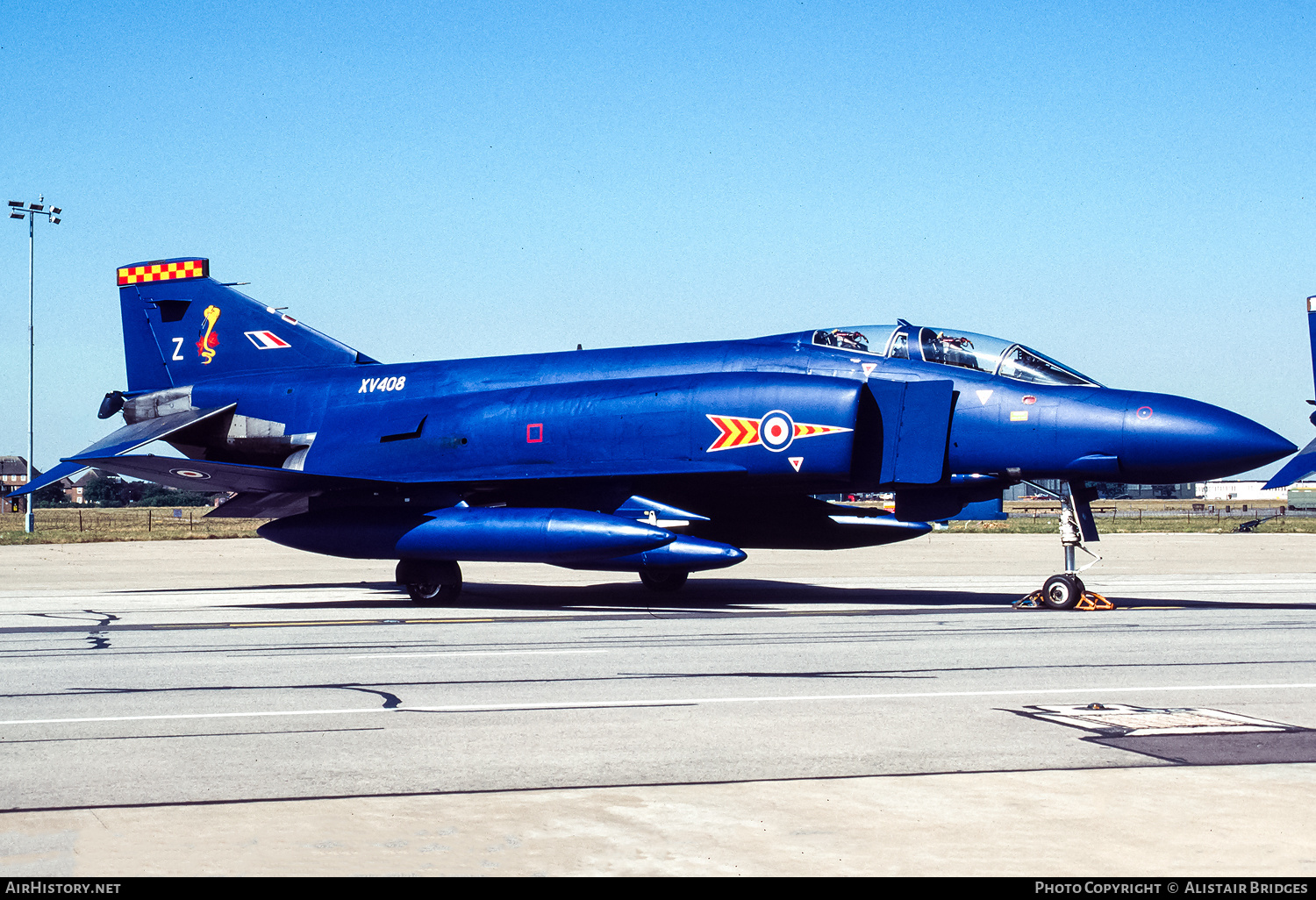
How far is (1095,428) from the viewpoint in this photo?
14.8m

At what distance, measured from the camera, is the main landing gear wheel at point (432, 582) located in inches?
680

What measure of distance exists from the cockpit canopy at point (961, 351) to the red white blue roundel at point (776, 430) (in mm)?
1656

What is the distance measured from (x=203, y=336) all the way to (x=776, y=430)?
37.0 ft

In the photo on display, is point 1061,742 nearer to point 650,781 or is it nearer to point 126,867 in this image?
point 650,781

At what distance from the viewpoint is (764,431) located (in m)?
16.1

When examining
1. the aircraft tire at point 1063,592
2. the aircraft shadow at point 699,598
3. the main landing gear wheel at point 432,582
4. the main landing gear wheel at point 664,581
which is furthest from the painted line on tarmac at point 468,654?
the main landing gear wheel at point 664,581

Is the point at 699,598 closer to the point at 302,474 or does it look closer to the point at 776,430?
the point at 776,430

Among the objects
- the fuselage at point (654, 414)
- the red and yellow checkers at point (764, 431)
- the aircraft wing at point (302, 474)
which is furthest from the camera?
the aircraft wing at point (302, 474)

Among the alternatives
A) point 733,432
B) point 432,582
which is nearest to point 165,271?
point 432,582

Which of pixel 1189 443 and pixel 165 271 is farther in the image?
pixel 165 271

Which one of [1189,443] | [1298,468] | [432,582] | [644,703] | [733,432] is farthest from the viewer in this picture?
[432,582]

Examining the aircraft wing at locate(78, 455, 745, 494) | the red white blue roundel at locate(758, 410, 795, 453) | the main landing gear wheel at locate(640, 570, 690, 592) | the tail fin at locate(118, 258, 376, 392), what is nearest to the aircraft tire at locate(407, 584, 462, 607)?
the aircraft wing at locate(78, 455, 745, 494)

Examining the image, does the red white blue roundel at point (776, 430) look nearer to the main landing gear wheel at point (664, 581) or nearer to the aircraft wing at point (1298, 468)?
the main landing gear wheel at point (664, 581)

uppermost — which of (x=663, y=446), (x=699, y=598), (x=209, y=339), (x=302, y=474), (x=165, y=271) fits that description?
(x=165, y=271)
